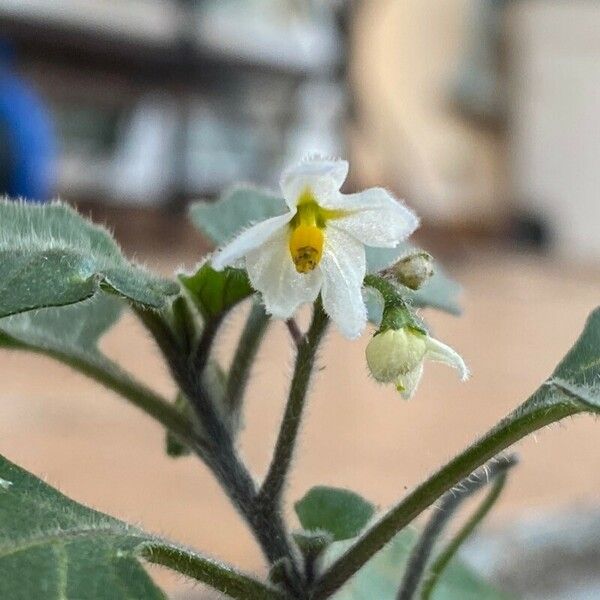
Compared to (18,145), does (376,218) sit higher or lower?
lower

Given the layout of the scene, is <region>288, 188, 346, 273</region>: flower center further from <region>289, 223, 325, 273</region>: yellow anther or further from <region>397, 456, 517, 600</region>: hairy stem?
<region>397, 456, 517, 600</region>: hairy stem

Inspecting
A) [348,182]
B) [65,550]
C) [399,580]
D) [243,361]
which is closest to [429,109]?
[348,182]

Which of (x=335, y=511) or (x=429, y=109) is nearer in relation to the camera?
(x=335, y=511)

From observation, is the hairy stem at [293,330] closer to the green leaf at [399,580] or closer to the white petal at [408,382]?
the white petal at [408,382]

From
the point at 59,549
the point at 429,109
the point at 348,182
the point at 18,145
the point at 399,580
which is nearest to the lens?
the point at 59,549

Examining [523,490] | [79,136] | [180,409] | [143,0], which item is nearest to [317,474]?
[523,490]

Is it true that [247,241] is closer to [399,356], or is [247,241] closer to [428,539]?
[399,356]

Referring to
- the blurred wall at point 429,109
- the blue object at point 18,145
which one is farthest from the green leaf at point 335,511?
the blurred wall at point 429,109
